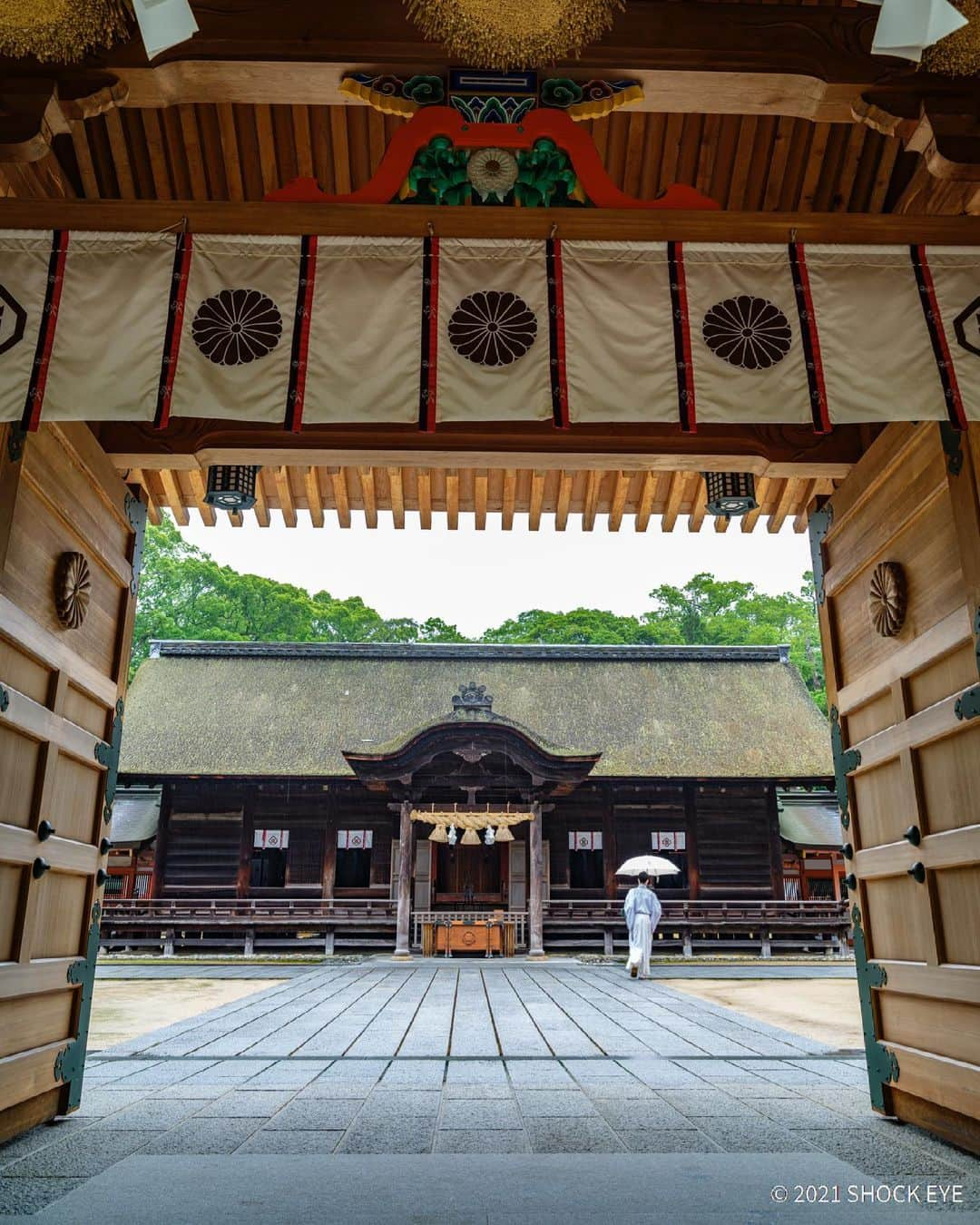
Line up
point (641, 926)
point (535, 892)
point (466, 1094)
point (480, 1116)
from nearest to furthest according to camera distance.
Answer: point (480, 1116), point (466, 1094), point (641, 926), point (535, 892)

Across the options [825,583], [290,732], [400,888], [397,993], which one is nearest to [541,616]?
[290,732]

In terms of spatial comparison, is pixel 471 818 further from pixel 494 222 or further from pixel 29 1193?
pixel 494 222

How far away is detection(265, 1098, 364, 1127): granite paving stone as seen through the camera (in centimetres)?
400

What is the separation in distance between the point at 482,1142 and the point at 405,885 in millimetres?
13475

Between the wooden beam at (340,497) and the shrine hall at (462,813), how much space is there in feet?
36.3

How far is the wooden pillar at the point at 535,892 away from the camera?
16.6 metres

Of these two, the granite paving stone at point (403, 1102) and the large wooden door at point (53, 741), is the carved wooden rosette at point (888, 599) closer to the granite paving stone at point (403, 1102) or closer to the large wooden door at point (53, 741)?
the granite paving stone at point (403, 1102)

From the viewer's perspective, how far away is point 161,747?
1922 centimetres

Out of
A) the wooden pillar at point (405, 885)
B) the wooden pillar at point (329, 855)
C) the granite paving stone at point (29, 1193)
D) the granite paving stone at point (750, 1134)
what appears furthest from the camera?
the wooden pillar at point (329, 855)

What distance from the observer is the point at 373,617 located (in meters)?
42.2

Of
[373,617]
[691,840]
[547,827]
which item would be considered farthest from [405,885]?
[373,617]

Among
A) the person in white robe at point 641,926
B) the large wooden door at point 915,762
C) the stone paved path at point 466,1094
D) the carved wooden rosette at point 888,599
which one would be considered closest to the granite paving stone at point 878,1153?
the stone paved path at point 466,1094

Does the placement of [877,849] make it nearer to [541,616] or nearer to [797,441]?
[797,441]

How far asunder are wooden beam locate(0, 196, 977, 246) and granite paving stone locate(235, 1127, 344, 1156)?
3.74 m
